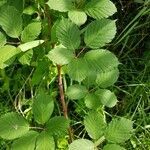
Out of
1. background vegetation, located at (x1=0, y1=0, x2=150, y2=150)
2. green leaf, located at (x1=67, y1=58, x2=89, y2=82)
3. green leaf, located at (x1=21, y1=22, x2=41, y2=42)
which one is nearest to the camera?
green leaf, located at (x1=67, y1=58, x2=89, y2=82)

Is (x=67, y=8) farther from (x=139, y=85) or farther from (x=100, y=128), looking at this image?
(x=139, y=85)

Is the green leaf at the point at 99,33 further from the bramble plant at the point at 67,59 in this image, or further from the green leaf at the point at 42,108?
the green leaf at the point at 42,108

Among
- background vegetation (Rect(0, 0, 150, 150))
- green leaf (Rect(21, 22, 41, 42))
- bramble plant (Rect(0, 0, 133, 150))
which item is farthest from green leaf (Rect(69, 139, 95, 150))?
background vegetation (Rect(0, 0, 150, 150))

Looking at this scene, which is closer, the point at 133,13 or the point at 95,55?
the point at 95,55

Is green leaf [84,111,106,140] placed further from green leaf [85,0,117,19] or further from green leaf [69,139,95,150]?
green leaf [85,0,117,19]

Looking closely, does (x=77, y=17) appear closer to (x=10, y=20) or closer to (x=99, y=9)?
(x=99, y=9)

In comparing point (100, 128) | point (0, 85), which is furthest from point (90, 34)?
point (0, 85)

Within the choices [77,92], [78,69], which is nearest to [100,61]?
[78,69]
